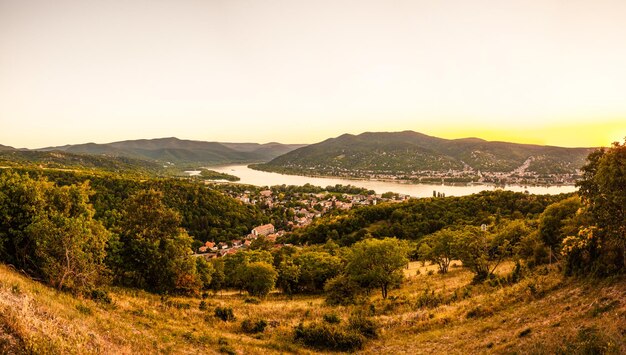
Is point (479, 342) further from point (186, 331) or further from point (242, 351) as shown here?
point (186, 331)

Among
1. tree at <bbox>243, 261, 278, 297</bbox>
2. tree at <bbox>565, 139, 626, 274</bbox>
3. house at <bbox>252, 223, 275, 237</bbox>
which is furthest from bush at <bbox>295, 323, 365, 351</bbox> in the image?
house at <bbox>252, 223, 275, 237</bbox>

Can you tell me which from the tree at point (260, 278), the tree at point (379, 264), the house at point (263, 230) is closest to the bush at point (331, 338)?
the tree at point (379, 264)

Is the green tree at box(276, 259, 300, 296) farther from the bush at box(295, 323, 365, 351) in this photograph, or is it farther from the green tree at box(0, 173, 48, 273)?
the green tree at box(0, 173, 48, 273)

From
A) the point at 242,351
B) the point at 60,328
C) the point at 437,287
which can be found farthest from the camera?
the point at 437,287

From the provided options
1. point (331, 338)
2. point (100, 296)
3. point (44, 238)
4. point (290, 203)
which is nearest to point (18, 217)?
point (44, 238)

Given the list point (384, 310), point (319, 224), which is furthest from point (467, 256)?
point (319, 224)

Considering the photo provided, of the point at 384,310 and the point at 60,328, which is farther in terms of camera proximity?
the point at 384,310

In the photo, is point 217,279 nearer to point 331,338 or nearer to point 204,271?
point 204,271

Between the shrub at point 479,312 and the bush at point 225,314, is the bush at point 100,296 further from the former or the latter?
the shrub at point 479,312
